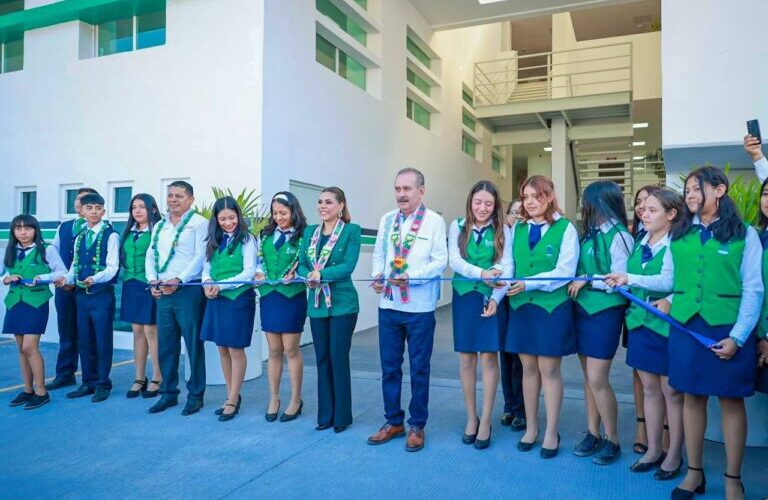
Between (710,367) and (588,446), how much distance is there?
40.4 inches

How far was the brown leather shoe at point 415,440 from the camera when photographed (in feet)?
11.7

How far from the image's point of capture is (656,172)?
1656 cm

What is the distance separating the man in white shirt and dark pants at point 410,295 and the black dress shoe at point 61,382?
317cm

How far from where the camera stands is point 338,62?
27.9 feet

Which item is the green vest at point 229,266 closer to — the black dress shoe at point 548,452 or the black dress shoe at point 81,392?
the black dress shoe at point 81,392

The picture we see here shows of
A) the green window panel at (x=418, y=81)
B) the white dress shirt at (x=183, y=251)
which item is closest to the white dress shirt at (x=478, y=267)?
the white dress shirt at (x=183, y=251)

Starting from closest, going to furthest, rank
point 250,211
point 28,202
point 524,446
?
point 524,446 < point 250,211 < point 28,202

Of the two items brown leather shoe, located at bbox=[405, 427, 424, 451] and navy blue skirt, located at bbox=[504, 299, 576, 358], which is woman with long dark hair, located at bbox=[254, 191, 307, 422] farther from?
navy blue skirt, located at bbox=[504, 299, 576, 358]

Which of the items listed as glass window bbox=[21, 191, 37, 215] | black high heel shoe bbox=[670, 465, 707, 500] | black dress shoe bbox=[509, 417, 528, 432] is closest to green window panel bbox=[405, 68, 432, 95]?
glass window bbox=[21, 191, 37, 215]

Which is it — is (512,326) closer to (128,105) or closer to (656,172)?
(128,105)

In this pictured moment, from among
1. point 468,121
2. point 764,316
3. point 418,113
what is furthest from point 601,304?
point 468,121

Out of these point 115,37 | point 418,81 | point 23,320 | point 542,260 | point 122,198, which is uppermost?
point 418,81

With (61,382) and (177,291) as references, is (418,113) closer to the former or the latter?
(177,291)

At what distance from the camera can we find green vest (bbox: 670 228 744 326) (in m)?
2.70
